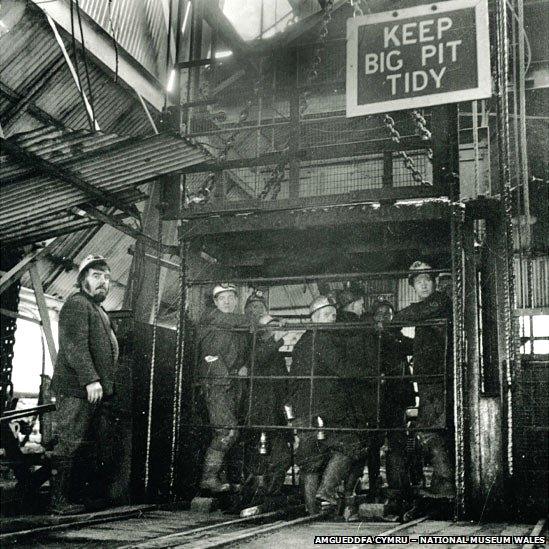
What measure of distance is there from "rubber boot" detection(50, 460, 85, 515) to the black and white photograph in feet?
0.07

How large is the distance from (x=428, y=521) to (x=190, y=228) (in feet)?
12.7

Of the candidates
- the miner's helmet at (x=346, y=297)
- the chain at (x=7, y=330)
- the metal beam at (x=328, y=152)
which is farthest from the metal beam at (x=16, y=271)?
the miner's helmet at (x=346, y=297)

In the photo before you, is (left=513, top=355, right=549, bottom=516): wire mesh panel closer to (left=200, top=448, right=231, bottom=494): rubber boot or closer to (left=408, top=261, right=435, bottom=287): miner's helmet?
(left=408, top=261, right=435, bottom=287): miner's helmet

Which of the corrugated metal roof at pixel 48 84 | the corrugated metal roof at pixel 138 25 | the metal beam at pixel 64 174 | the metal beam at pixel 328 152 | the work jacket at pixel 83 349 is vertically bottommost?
the work jacket at pixel 83 349

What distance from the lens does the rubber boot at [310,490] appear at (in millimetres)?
6465

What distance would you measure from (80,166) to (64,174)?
0.18 metres

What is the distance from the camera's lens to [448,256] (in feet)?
25.3

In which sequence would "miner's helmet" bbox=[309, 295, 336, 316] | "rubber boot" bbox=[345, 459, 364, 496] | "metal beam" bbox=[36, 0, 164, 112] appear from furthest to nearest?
"metal beam" bbox=[36, 0, 164, 112]
"miner's helmet" bbox=[309, 295, 336, 316]
"rubber boot" bbox=[345, 459, 364, 496]

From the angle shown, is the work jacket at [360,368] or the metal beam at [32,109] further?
the metal beam at [32,109]

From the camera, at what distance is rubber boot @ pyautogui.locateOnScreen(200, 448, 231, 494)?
22.4 feet

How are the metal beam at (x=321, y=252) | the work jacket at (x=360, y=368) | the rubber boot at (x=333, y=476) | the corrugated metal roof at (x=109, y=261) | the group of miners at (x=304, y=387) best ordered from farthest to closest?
1. the corrugated metal roof at (x=109, y=261)
2. the metal beam at (x=321, y=252)
3. the work jacket at (x=360, y=368)
4. the rubber boot at (x=333, y=476)
5. the group of miners at (x=304, y=387)

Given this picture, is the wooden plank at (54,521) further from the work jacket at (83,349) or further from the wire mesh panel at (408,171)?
the wire mesh panel at (408,171)

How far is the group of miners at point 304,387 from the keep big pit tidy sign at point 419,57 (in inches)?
69.2

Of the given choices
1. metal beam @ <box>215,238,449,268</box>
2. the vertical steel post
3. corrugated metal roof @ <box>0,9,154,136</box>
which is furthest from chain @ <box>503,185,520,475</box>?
corrugated metal roof @ <box>0,9,154,136</box>
